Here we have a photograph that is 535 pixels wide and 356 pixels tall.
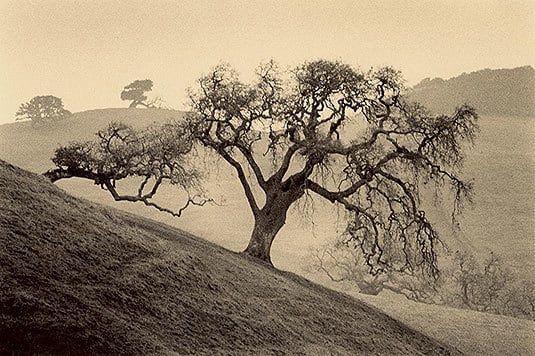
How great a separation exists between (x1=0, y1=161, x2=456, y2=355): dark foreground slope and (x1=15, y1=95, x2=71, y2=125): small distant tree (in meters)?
85.7

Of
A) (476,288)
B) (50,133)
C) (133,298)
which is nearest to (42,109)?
(50,133)

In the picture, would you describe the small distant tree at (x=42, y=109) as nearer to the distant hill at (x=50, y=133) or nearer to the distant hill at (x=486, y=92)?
the distant hill at (x=50, y=133)

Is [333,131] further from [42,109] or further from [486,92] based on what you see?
[486,92]

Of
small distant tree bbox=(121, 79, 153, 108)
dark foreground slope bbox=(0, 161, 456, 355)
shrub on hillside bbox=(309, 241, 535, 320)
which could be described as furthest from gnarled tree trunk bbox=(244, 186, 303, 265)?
small distant tree bbox=(121, 79, 153, 108)

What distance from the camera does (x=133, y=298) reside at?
13.3 m

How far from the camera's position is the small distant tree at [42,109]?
324 feet

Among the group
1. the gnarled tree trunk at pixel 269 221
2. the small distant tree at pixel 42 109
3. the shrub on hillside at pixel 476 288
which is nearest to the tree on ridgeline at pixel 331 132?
the gnarled tree trunk at pixel 269 221

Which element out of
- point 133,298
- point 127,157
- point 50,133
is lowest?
point 133,298

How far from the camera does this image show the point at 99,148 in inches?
1096

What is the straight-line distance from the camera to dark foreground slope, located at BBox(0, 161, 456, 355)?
446 inches

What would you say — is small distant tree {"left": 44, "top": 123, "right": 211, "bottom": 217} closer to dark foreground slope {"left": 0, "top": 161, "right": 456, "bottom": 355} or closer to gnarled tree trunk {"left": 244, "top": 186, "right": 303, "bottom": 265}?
gnarled tree trunk {"left": 244, "top": 186, "right": 303, "bottom": 265}

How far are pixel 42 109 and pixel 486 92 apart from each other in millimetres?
95607

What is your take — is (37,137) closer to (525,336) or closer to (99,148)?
(99,148)

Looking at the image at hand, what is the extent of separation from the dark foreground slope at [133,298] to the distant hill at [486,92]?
11738 cm
